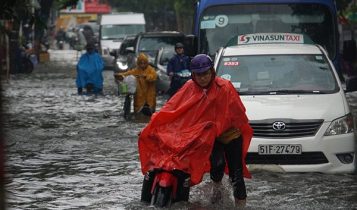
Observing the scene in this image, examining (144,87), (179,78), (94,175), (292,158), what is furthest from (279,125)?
(179,78)

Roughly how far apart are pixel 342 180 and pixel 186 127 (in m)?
2.54

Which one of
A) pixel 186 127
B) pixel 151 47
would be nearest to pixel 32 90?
pixel 151 47

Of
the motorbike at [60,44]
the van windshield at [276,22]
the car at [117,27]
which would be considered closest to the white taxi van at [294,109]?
the van windshield at [276,22]

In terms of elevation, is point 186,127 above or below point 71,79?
above

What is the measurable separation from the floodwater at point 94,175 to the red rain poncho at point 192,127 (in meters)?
0.43

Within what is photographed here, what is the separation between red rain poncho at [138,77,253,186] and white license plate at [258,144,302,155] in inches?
56.8

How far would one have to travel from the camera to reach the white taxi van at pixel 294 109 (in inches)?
380

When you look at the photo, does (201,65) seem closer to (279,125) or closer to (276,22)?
(279,125)

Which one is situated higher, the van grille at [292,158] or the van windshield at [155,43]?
the van grille at [292,158]

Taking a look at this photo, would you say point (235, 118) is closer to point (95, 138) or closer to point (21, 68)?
point (95, 138)

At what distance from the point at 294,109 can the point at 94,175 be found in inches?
100.0

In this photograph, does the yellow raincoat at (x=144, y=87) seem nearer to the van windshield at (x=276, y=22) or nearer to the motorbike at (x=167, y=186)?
the van windshield at (x=276, y=22)

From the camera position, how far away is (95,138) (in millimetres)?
14703

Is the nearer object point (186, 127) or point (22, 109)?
point (186, 127)
